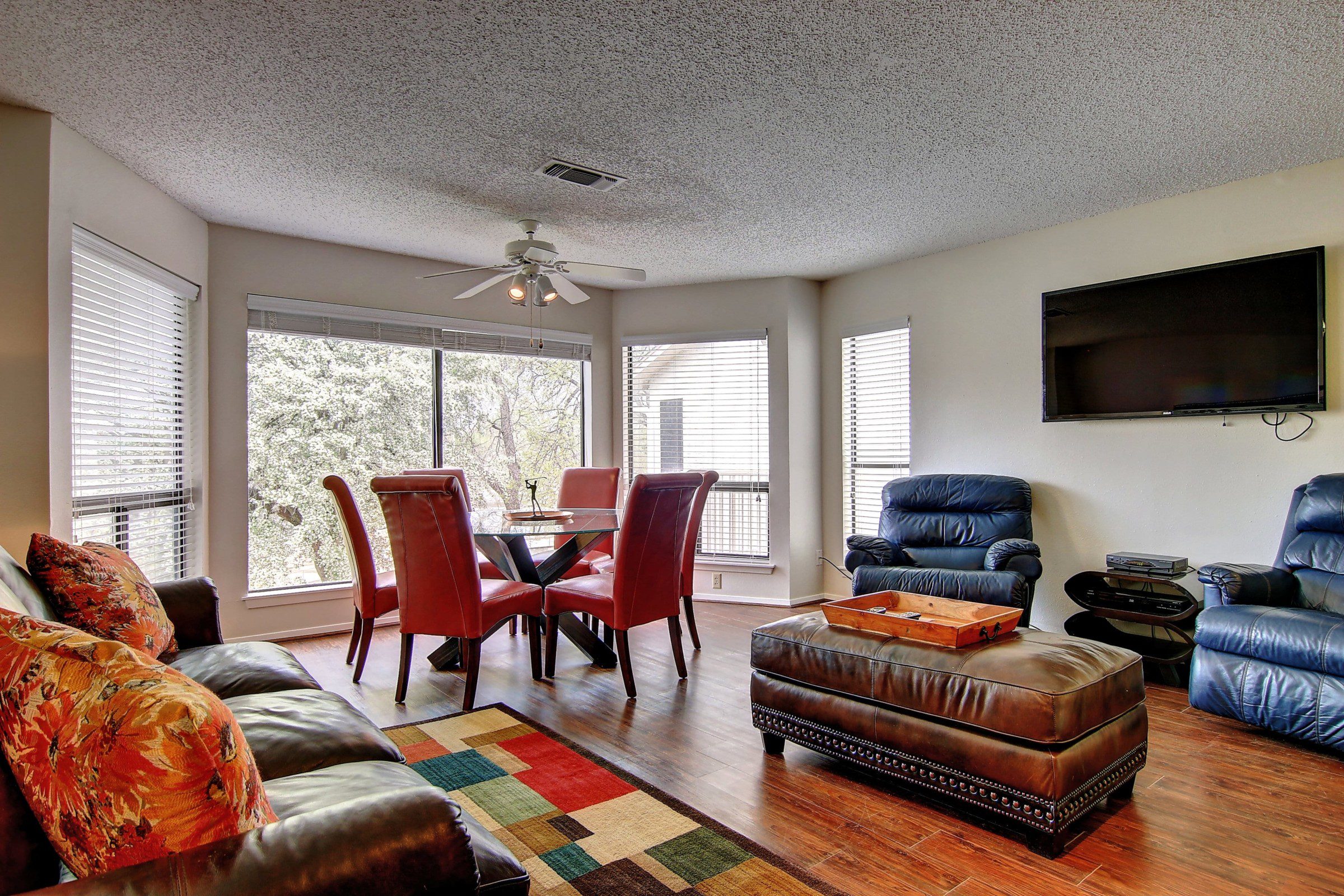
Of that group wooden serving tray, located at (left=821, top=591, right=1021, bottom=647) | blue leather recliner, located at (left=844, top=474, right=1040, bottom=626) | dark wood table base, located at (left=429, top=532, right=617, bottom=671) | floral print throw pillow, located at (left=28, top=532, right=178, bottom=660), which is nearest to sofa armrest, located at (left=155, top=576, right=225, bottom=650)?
floral print throw pillow, located at (left=28, top=532, right=178, bottom=660)

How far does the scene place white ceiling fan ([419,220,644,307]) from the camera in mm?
4066

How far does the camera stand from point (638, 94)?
2781 mm

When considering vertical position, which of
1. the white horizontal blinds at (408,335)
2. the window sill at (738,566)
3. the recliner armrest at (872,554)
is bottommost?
the window sill at (738,566)

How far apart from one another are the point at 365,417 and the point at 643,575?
2.58m

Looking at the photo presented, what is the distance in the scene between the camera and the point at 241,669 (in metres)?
2.26

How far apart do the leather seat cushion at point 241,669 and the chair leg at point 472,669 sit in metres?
0.87

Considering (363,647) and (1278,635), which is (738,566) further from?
(1278,635)

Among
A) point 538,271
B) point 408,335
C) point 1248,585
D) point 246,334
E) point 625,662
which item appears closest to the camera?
point 1248,585

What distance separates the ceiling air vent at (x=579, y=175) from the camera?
11.4ft

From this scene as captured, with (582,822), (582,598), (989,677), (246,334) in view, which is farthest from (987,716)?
(246,334)

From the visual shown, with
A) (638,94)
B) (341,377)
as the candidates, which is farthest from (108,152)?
(638,94)

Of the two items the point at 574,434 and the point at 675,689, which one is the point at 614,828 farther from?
the point at 574,434

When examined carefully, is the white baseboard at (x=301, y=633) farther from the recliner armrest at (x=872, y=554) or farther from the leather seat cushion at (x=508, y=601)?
the recliner armrest at (x=872, y=554)

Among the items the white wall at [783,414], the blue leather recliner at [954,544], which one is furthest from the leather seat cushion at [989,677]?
the white wall at [783,414]
